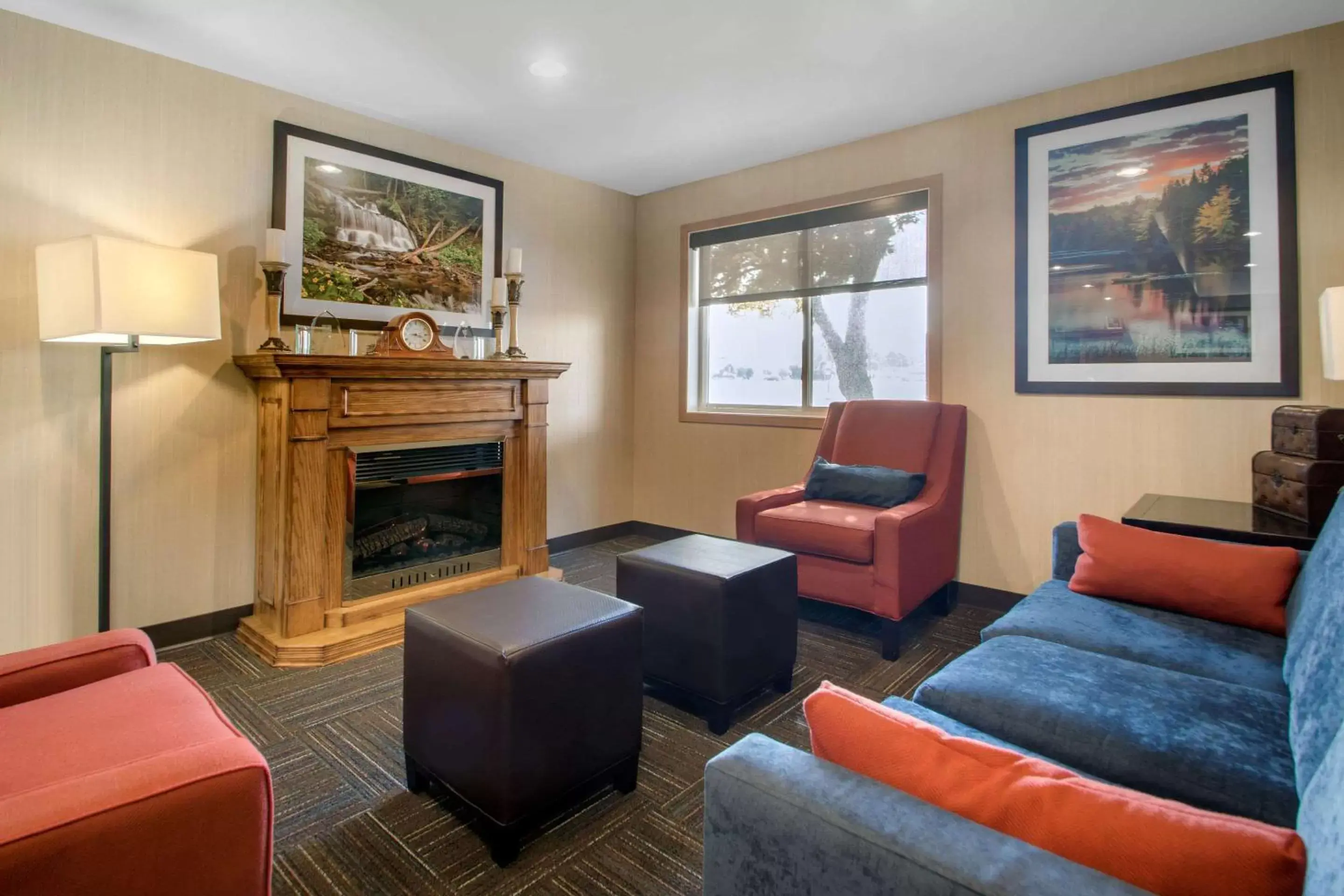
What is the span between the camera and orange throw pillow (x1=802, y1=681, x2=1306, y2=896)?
636 millimetres

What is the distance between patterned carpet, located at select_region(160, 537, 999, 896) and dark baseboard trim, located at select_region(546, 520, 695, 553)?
1.76 m

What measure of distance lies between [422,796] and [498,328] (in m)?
2.71

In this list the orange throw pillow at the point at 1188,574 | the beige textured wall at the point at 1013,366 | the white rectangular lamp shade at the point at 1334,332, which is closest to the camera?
the orange throw pillow at the point at 1188,574

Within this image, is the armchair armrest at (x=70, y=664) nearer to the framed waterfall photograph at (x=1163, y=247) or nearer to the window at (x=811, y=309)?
the window at (x=811, y=309)

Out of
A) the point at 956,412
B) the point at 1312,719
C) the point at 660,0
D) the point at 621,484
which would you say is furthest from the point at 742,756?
the point at 621,484

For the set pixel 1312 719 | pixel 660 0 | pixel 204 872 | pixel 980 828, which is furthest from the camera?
pixel 660 0

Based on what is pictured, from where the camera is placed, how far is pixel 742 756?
2.95 feet

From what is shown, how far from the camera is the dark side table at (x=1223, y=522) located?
221 cm

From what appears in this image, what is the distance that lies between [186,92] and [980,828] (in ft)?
12.7

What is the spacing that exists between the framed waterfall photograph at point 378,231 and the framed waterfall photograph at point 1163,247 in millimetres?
2984

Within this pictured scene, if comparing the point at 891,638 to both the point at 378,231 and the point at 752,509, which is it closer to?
the point at 752,509

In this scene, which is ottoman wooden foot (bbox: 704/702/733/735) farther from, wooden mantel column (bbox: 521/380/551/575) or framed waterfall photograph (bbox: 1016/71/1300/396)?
framed waterfall photograph (bbox: 1016/71/1300/396)

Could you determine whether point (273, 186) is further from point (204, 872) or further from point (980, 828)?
point (980, 828)

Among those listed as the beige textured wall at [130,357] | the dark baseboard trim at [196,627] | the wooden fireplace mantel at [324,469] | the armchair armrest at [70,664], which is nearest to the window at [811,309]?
the wooden fireplace mantel at [324,469]
